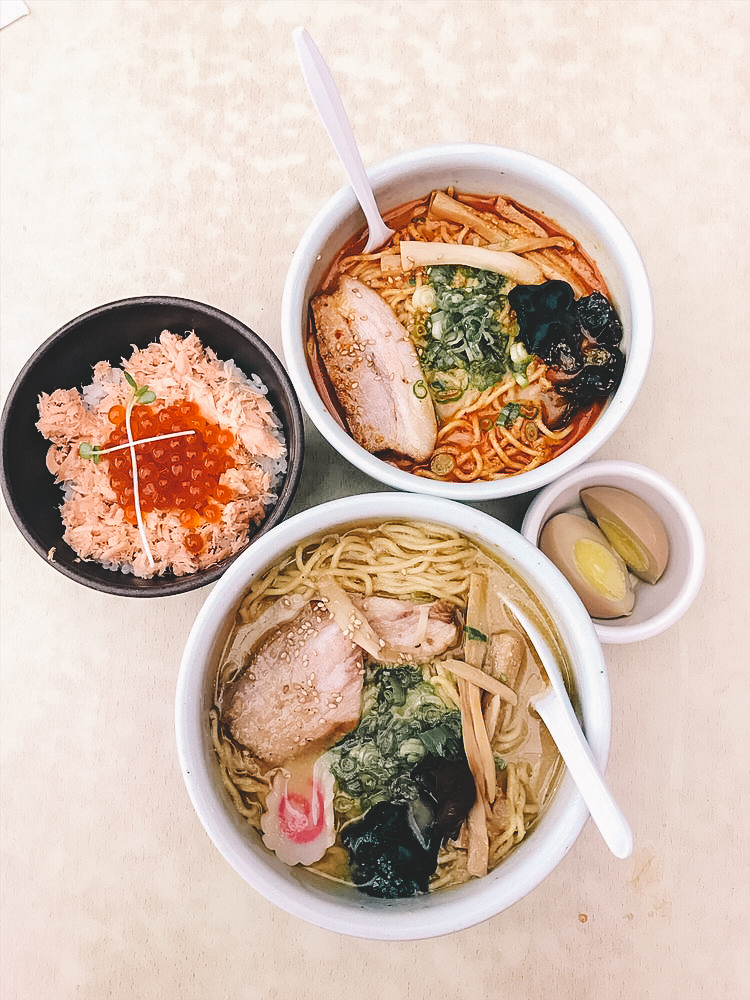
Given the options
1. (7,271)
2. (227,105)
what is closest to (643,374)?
(227,105)

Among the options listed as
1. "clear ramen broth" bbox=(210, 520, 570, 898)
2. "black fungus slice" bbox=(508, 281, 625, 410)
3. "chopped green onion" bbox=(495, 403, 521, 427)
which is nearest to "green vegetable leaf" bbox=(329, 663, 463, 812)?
"clear ramen broth" bbox=(210, 520, 570, 898)

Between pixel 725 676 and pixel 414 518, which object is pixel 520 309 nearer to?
pixel 414 518

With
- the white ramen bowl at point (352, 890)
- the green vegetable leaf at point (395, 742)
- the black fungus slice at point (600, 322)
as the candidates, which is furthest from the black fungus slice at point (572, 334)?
the green vegetable leaf at point (395, 742)

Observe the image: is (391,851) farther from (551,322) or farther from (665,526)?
(551,322)

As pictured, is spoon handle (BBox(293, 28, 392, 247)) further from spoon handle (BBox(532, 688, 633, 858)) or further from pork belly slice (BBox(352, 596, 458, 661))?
spoon handle (BBox(532, 688, 633, 858))

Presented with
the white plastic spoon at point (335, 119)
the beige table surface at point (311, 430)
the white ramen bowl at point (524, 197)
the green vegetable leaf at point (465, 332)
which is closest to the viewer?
the white plastic spoon at point (335, 119)

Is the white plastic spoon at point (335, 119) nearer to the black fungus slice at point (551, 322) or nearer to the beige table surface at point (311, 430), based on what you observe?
the black fungus slice at point (551, 322)
